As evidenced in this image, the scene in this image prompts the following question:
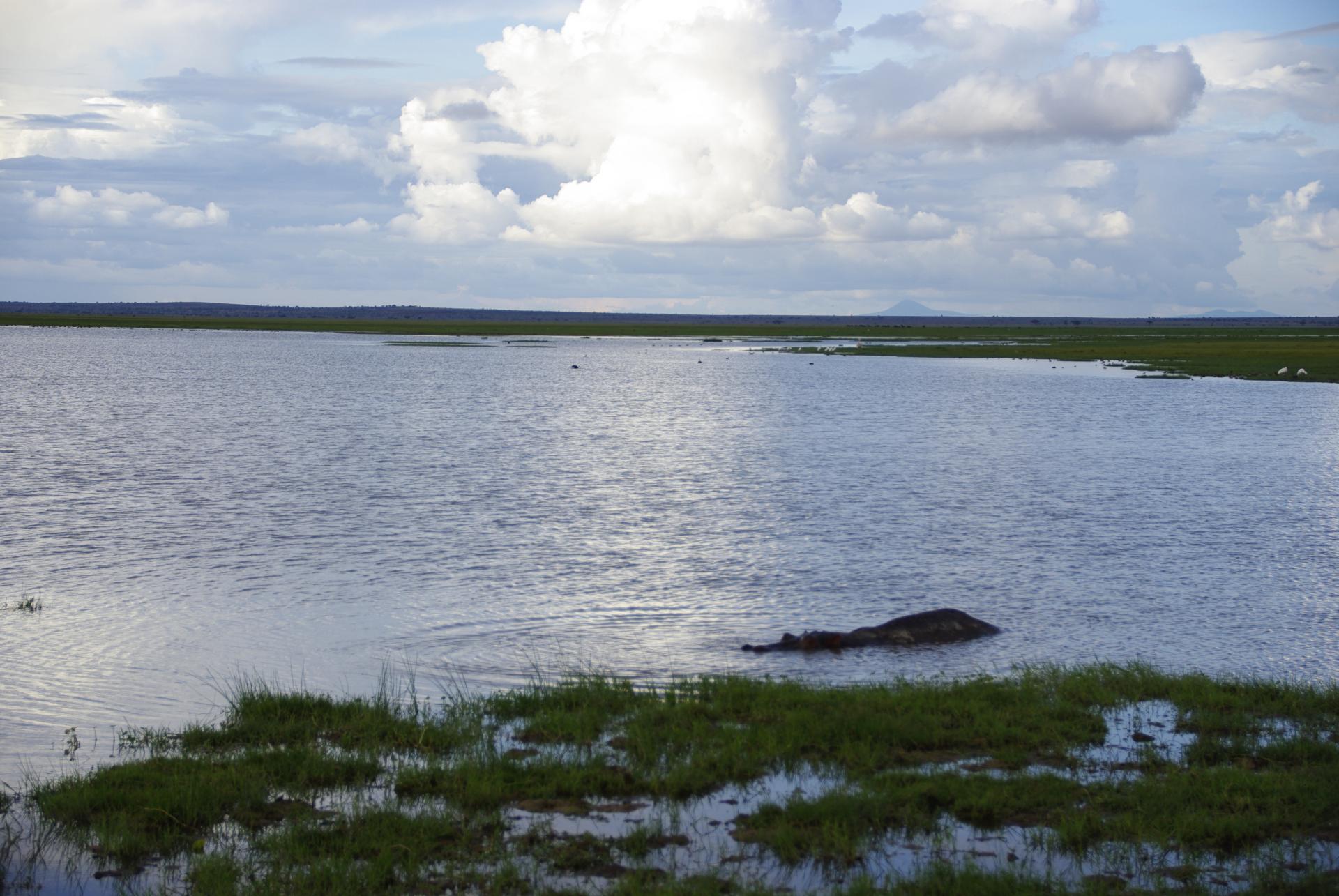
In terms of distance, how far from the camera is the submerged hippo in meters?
14.2

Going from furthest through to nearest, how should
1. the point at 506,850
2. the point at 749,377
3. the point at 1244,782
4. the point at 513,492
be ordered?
the point at 749,377 < the point at 513,492 < the point at 1244,782 < the point at 506,850

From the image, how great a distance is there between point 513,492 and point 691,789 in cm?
1806

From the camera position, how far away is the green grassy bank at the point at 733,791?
800 cm

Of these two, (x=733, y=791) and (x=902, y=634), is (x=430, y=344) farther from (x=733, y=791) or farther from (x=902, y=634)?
(x=733, y=791)

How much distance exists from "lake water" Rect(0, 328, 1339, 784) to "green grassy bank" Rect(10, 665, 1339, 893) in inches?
60.3

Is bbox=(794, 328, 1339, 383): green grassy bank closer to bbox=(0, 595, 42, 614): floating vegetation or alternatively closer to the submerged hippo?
the submerged hippo

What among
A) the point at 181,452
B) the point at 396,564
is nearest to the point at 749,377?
the point at 181,452

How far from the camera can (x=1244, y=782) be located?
9.23m

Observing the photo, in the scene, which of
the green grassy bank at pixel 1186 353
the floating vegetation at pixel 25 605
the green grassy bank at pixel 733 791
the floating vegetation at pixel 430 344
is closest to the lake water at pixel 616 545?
the floating vegetation at pixel 25 605

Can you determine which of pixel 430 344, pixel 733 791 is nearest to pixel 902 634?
pixel 733 791

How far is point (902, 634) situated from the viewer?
14.4 meters

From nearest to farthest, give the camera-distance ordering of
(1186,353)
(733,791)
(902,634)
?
(733,791), (902,634), (1186,353)

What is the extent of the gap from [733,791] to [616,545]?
11.5 metres

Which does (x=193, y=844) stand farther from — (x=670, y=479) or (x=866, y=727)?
(x=670, y=479)
